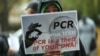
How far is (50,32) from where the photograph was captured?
2.57 metres

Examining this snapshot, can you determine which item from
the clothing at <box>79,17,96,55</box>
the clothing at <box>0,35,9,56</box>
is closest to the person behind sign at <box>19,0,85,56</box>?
the clothing at <box>0,35,9,56</box>

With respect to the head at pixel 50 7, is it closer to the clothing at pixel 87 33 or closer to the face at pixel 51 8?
the face at pixel 51 8

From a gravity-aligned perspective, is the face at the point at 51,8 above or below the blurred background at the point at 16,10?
above

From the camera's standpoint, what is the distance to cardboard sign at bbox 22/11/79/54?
2.54 m

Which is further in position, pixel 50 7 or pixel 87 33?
pixel 87 33

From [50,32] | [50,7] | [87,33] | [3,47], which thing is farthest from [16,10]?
[50,32]

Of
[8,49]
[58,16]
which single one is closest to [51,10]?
[58,16]

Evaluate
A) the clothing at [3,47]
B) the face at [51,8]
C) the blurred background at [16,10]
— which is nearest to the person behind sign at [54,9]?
the face at [51,8]

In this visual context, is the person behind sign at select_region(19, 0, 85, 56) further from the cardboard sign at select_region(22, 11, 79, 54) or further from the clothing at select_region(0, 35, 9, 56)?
the clothing at select_region(0, 35, 9, 56)

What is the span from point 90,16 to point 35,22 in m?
6.43

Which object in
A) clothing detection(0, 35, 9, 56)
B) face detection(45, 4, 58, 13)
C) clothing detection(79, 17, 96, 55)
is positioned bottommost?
clothing detection(79, 17, 96, 55)

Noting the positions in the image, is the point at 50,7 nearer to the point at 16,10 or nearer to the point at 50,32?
the point at 50,32

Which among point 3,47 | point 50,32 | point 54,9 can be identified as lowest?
point 3,47

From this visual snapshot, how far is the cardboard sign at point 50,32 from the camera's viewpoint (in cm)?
254
